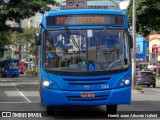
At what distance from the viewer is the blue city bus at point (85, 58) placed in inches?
529

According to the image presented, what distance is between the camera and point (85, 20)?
1395 cm

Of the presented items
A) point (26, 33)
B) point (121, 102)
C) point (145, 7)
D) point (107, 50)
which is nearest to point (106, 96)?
point (121, 102)

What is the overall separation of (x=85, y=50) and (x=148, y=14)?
27.8 m

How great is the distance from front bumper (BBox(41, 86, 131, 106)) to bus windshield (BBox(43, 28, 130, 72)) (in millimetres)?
672

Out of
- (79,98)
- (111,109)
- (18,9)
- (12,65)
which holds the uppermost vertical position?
(18,9)

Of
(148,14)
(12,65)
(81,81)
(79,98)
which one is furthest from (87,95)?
(12,65)

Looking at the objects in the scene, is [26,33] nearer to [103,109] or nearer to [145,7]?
[145,7]

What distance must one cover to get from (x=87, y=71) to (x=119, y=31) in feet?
5.28

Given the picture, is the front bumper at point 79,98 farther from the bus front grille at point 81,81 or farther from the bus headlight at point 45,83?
the bus front grille at point 81,81

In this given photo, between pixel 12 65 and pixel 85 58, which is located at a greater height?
pixel 85 58

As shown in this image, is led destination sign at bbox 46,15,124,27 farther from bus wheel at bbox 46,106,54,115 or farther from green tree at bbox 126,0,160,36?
green tree at bbox 126,0,160,36

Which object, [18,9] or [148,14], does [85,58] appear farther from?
[148,14]

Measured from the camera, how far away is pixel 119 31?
1391 cm

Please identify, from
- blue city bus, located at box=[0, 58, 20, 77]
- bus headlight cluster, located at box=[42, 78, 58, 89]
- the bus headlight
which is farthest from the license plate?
blue city bus, located at box=[0, 58, 20, 77]
